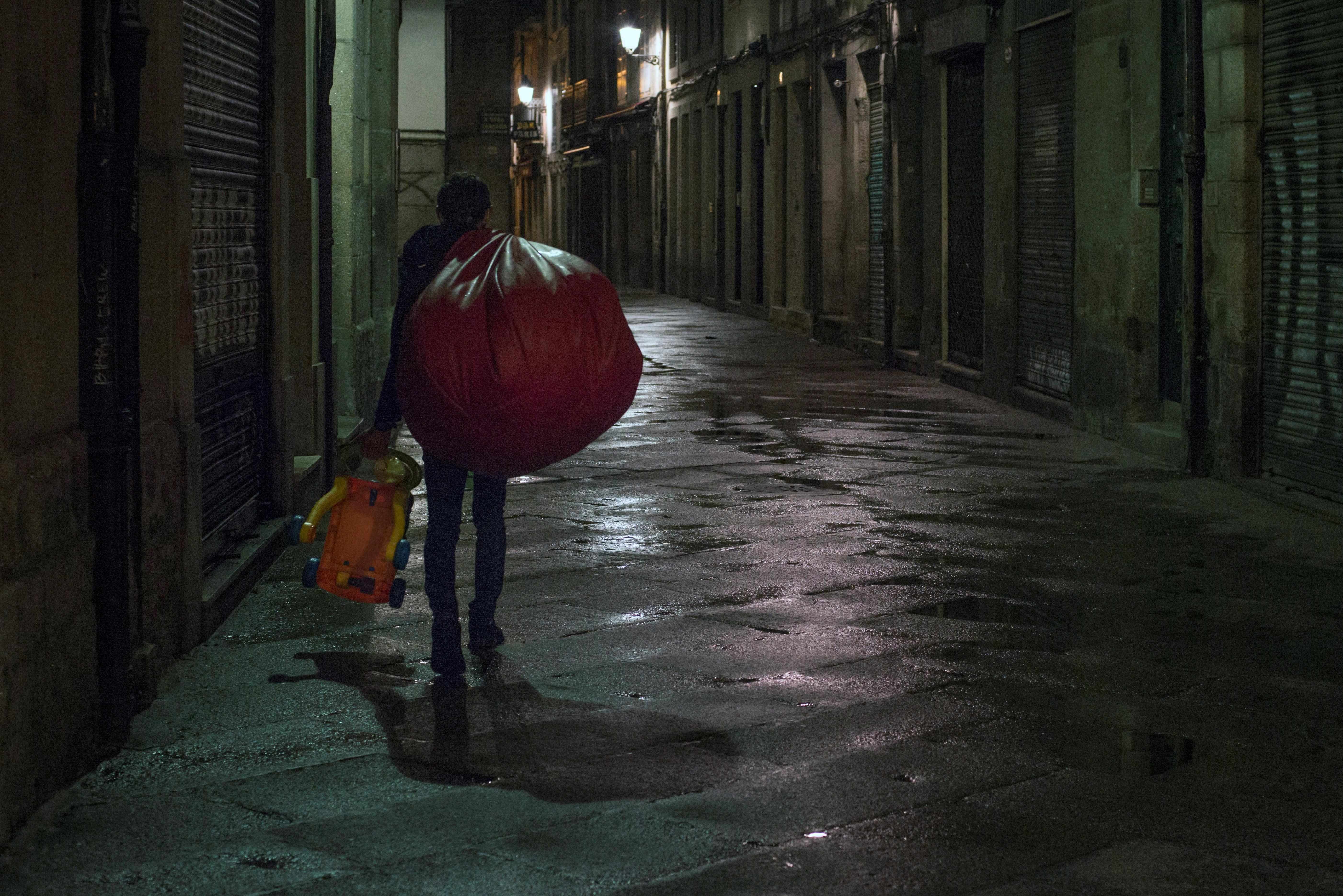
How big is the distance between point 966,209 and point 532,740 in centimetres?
1256

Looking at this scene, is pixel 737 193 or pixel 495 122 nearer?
pixel 737 193

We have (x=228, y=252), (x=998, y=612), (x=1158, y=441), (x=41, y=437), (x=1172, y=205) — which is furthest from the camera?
(x=1172, y=205)

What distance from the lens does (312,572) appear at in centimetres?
579

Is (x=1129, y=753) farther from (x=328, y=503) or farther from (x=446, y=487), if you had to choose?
(x=328, y=503)

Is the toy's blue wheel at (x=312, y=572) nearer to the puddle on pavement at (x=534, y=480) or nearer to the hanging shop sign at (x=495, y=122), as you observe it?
the puddle on pavement at (x=534, y=480)

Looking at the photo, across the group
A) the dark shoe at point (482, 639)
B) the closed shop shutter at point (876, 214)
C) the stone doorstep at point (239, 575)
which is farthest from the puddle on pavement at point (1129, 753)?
the closed shop shutter at point (876, 214)

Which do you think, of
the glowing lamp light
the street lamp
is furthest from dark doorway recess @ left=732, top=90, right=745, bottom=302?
the glowing lamp light

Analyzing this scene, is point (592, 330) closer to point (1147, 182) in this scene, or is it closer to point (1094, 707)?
point (1094, 707)

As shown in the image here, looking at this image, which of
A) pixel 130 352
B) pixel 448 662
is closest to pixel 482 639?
pixel 448 662

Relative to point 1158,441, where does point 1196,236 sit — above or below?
above

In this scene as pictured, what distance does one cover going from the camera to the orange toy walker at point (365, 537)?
5785mm

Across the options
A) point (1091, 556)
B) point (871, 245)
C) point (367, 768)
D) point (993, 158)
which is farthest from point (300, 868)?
point (871, 245)

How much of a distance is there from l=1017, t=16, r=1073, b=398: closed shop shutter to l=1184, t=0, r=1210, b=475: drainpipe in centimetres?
272

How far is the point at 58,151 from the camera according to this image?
15.0ft
